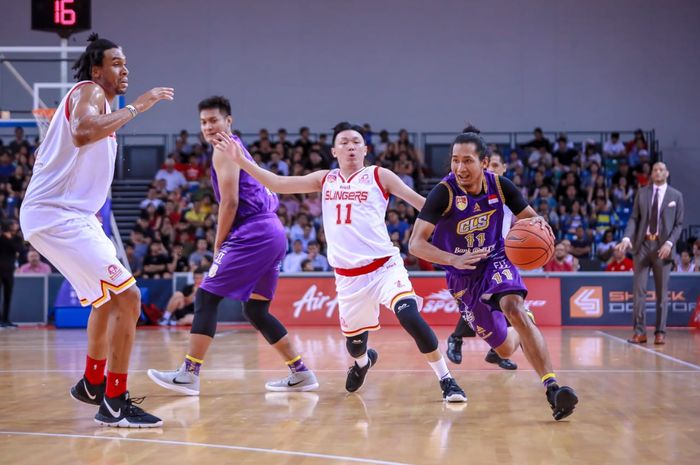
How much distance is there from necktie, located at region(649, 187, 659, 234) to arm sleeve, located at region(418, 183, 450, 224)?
606 cm

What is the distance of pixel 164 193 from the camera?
20172mm

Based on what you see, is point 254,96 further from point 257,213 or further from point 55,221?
point 55,221

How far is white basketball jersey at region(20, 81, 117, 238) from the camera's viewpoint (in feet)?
17.3

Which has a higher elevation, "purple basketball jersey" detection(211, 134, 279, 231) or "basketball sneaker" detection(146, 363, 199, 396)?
"purple basketball jersey" detection(211, 134, 279, 231)

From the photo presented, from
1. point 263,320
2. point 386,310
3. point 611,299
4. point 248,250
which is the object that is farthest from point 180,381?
point 611,299

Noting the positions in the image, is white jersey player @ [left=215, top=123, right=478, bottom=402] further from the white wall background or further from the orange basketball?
the white wall background

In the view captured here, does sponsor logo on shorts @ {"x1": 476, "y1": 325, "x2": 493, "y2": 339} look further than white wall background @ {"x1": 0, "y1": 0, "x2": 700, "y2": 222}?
No

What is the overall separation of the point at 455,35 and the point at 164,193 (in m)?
8.43

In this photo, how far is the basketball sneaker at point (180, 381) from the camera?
664 cm

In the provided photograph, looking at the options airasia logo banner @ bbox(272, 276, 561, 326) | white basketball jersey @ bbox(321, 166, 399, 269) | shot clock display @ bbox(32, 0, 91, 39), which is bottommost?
airasia logo banner @ bbox(272, 276, 561, 326)

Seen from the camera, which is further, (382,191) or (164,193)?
(164,193)

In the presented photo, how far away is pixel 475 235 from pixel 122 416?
2580 millimetres

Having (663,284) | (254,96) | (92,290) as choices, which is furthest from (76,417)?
(254,96)

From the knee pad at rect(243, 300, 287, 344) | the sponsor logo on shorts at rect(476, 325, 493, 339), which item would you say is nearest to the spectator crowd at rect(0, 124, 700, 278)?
the knee pad at rect(243, 300, 287, 344)
